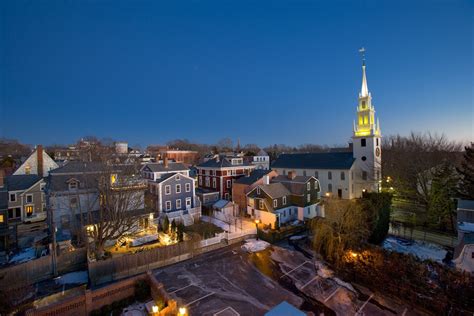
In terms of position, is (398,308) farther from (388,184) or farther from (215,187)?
(215,187)

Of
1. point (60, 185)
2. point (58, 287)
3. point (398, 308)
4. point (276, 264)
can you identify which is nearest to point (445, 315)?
point (398, 308)

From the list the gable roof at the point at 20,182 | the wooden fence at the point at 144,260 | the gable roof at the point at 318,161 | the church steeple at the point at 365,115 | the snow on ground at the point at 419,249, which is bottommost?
the snow on ground at the point at 419,249

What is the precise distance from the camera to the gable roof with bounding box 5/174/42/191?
82.1ft

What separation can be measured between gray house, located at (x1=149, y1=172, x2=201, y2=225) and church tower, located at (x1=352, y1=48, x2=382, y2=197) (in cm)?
2346

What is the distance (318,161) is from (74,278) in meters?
33.4

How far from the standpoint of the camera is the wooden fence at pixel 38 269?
42.2 ft

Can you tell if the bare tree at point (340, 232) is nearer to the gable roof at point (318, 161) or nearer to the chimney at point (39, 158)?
the gable roof at point (318, 161)

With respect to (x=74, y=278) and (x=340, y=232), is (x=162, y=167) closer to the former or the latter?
(x=74, y=278)

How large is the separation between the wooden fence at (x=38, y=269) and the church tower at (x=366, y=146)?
109ft

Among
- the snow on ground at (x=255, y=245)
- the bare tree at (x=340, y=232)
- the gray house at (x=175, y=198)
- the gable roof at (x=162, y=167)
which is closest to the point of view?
the bare tree at (x=340, y=232)

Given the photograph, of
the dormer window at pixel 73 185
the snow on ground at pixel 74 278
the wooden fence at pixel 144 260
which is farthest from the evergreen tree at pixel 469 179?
the dormer window at pixel 73 185

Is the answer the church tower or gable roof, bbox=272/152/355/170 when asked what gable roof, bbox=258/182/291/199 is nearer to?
gable roof, bbox=272/152/355/170

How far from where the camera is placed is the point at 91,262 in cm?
1434

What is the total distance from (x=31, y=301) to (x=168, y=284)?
7.32 meters
